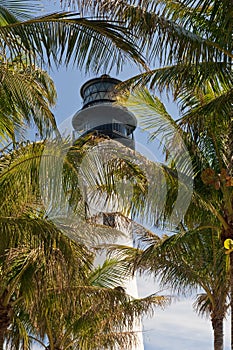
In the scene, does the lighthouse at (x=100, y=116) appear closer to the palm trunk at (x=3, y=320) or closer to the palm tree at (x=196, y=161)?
the palm tree at (x=196, y=161)

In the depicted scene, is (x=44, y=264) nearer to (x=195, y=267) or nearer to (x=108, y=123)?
(x=195, y=267)

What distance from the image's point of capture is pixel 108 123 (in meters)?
18.2

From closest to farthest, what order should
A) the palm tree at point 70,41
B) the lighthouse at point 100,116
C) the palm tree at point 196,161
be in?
the palm tree at point 70,41 < the palm tree at point 196,161 < the lighthouse at point 100,116

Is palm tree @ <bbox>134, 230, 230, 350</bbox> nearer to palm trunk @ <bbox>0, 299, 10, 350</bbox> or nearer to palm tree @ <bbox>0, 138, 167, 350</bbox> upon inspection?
palm tree @ <bbox>0, 138, 167, 350</bbox>

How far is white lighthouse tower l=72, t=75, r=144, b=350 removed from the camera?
345 inches

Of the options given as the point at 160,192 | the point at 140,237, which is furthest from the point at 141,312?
the point at 160,192

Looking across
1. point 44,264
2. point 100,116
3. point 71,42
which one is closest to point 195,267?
point 44,264

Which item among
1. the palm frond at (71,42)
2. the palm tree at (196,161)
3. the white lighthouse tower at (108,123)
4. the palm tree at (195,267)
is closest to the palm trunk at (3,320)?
the palm tree at (195,267)

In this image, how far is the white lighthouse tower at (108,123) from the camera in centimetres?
877

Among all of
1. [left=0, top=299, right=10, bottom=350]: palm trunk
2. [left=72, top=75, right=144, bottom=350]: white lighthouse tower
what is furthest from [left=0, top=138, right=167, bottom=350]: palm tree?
[left=72, top=75, right=144, bottom=350]: white lighthouse tower

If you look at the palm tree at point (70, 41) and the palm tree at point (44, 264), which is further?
the palm tree at point (44, 264)

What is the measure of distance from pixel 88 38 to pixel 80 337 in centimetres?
744

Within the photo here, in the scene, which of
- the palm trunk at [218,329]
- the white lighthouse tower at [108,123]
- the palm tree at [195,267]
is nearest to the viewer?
the palm tree at [195,267]

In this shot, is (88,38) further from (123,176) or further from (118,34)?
(123,176)
